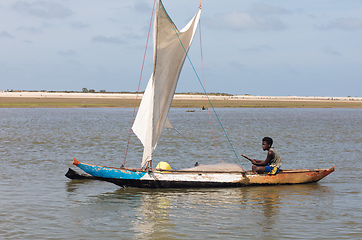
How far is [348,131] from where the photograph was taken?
43.7 m

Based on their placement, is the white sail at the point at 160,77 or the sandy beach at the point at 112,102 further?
the sandy beach at the point at 112,102

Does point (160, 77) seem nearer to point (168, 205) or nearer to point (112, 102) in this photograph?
point (168, 205)

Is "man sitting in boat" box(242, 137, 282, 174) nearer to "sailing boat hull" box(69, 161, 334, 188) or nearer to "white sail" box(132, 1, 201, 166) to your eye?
"sailing boat hull" box(69, 161, 334, 188)

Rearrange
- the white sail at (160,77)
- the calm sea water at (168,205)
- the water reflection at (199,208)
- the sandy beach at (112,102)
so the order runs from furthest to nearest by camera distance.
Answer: the sandy beach at (112,102)
the white sail at (160,77)
the water reflection at (199,208)
the calm sea water at (168,205)

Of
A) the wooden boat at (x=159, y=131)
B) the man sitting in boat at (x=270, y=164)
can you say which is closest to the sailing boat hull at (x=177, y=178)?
the wooden boat at (x=159, y=131)

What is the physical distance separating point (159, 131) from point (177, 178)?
201 centimetres

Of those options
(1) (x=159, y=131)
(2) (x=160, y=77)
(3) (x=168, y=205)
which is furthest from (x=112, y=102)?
(3) (x=168, y=205)

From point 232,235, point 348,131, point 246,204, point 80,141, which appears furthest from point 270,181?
point 348,131

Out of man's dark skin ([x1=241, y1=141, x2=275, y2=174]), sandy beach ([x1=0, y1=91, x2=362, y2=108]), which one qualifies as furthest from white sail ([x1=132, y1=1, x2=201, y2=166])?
sandy beach ([x1=0, y1=91, x2=362, y2=108])

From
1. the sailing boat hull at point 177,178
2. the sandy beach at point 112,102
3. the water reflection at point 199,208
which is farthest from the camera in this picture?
the sandy beach at point 112,102

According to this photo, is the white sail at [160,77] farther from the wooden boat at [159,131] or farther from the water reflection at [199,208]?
the water reflection at [199,208]

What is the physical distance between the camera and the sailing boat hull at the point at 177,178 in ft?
→ 56.0

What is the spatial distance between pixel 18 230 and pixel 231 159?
52.3 feet

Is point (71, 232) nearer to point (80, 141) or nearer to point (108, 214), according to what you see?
point (108, 214)
